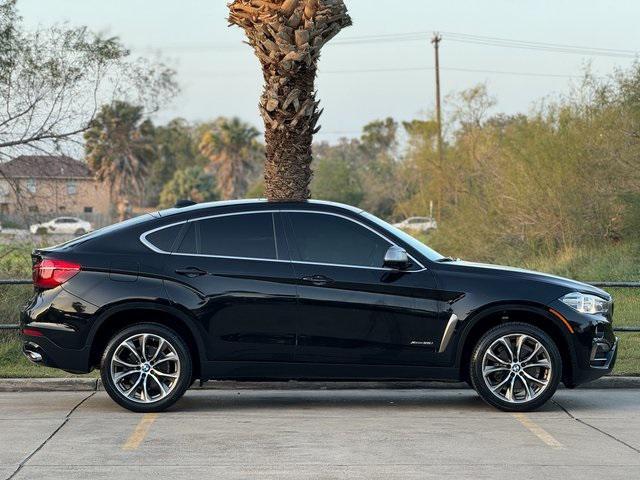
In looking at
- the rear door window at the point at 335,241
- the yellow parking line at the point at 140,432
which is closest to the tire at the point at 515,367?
the rear door window at the point at 335,241

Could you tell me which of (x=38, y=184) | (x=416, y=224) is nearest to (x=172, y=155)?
(x=416, y=224)

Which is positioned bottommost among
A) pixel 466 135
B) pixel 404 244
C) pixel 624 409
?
pixel 624 409

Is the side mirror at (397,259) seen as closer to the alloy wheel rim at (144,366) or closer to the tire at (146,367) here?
the tire at (146,367)

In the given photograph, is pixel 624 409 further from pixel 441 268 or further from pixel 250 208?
pixel 250 208

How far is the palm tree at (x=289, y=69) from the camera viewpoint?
16.4 m

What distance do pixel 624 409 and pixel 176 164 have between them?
100942mm

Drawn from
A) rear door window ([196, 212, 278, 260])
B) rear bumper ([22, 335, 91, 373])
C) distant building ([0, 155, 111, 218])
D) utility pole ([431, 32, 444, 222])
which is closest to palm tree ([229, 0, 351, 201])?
distant building ([0, 155, 111, 218])

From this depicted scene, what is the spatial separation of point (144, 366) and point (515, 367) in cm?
319

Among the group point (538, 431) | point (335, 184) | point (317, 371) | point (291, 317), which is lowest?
point (538, 431)

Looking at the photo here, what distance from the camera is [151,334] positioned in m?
9.73

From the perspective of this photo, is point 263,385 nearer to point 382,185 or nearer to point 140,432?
point 140,432

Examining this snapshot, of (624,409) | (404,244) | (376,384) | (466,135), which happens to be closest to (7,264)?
(376,384)

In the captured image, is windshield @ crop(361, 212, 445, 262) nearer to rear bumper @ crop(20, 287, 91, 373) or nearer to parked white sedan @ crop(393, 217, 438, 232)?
rear bumper @ crop(20, 287, 91, 373)

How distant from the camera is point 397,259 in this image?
9.64 metres
